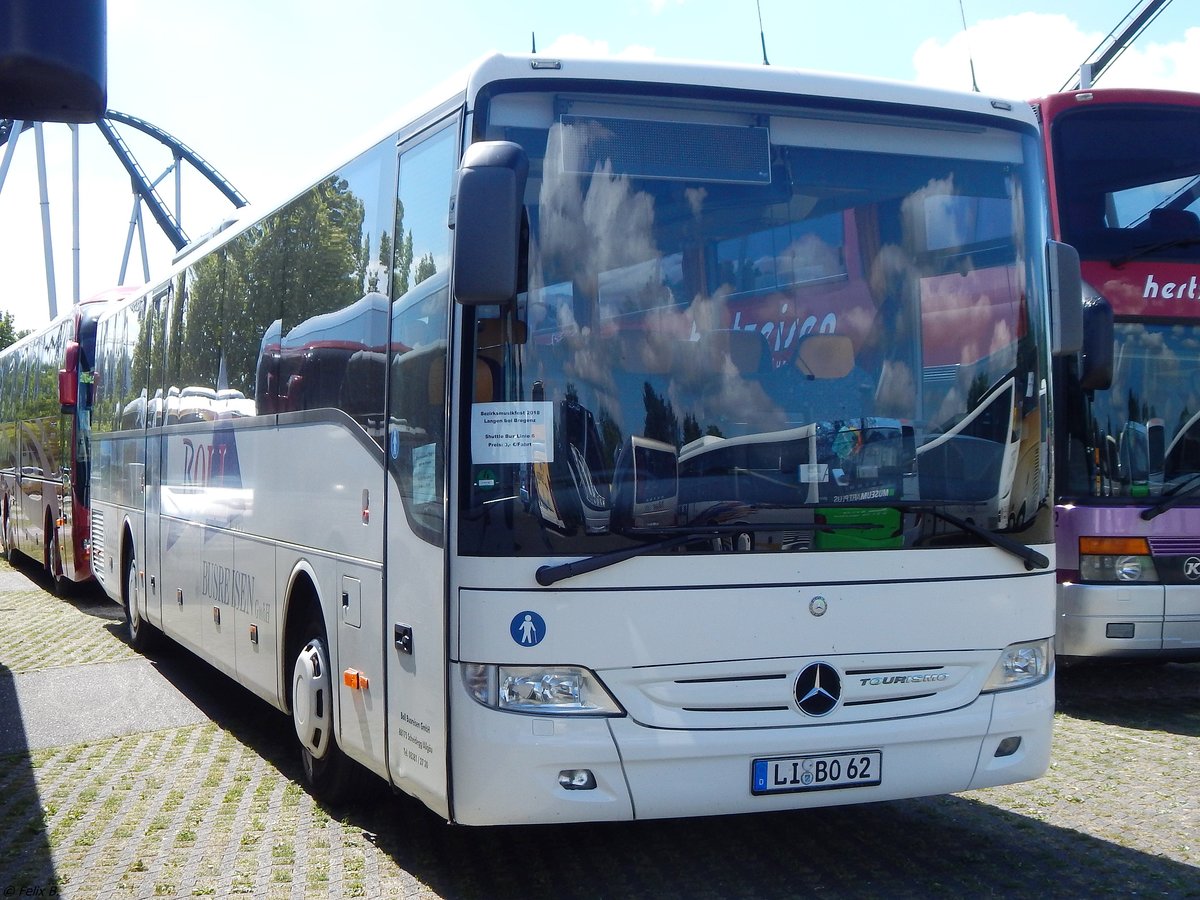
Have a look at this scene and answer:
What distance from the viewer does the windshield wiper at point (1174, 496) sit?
8.86 m

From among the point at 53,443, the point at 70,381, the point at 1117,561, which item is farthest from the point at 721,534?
the point at 53,443

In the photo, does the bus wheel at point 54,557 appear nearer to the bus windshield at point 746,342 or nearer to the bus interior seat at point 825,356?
the bus windshield at point 746,342

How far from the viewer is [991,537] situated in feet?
17.3

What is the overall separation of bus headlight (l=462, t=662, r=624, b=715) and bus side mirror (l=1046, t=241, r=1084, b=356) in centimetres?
228

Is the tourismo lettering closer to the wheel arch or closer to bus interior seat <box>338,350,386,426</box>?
bus interior seat <box>338,350,386,426</box>

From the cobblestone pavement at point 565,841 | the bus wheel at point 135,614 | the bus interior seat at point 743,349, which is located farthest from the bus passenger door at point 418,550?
the bus wheel at point 135,614

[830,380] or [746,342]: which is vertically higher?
[746,342]

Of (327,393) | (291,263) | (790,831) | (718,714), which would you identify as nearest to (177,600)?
(291,263)

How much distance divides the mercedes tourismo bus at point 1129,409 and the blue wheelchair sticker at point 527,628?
16.9ft

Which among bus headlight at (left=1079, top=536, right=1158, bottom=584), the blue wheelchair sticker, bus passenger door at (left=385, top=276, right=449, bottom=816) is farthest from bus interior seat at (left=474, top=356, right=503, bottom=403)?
bus headlight at (left=1079, top=536, right=1158, bottom=584)

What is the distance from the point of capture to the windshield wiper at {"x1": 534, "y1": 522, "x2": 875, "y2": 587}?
4.77 meters

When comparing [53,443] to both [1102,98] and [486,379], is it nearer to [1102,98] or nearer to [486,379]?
[1102,98]

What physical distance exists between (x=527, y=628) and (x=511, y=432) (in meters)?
0.66

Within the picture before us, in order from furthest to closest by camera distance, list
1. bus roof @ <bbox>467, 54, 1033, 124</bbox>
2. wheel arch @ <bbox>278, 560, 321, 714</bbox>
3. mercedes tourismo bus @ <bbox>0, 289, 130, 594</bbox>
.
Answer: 1. mercedes tourismo bus @ <bbox>0, 289, 130, 594</bbox>
2. wheel arch @ <bbox>278, 560, 321, 714</bbox>
3. bus roof @ <bbox>467, 54, 1033, 124</bbox>
